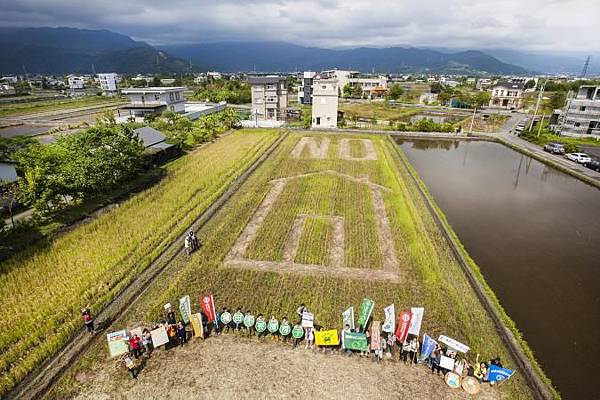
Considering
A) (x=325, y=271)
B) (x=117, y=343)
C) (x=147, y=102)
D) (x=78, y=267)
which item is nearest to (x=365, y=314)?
(x=325, y=271)

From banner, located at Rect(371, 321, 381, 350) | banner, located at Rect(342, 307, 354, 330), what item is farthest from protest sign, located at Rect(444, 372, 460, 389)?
banner, located at Rect(342, 307, 354, 330)

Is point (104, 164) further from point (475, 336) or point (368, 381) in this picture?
point (475, 336)

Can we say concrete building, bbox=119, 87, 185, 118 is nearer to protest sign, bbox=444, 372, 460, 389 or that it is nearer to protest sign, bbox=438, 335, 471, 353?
protest sign, bbox=438, 335, 471, 353

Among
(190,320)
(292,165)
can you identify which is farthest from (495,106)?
(190,320)

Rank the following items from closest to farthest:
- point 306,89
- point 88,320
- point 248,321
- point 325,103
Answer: point 88,320 < point 248,321 < point 325,103 < point 306,89

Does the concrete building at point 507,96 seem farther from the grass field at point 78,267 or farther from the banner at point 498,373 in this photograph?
the banner at point 498,373

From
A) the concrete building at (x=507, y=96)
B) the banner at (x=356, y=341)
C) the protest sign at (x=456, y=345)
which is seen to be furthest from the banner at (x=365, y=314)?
the concrete building at (x=507, y=96)

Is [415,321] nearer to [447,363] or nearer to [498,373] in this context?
[447,363]
